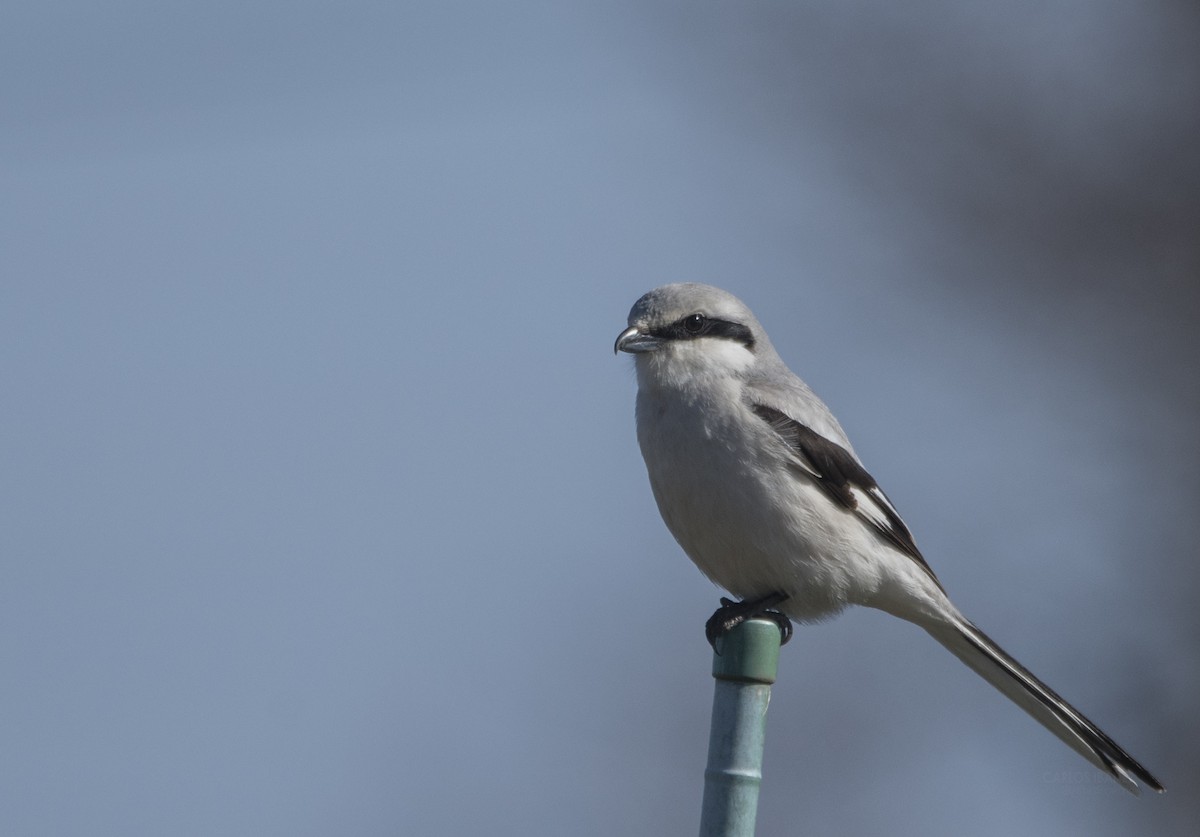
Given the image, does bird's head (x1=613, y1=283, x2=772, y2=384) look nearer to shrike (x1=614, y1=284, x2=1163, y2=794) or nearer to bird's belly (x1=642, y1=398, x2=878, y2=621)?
shrike (x1=614, y1=284, x2=1163, y2=794)

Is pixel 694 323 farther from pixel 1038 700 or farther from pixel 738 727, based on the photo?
pixel 738 727

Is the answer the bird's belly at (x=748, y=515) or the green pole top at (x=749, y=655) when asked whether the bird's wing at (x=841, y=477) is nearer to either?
the bird's belly at (x=748, y=515)

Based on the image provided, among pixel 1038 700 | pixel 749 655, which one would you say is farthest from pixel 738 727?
pixel 1038 700

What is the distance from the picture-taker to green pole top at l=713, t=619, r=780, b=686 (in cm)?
254

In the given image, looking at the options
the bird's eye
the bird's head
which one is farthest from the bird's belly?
the bird's eye

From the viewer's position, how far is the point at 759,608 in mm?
3752

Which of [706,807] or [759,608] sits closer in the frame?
[706,807]

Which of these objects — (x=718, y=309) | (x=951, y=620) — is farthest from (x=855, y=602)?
(x=718, y=309)

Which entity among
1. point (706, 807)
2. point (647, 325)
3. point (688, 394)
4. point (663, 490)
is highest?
point (647, 325)

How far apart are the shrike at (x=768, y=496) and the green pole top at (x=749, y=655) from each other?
38.4 inches

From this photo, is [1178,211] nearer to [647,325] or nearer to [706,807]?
[647,325]

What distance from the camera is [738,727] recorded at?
2.46 m

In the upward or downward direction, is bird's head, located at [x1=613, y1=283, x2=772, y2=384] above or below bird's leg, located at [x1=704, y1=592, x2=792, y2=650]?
above

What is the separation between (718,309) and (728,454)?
0.59 metres
